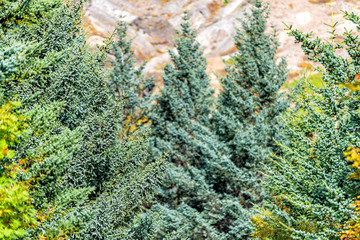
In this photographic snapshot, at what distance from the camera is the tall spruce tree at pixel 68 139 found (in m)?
7.04

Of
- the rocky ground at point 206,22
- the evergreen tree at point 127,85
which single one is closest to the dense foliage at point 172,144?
the evergreen tree at point 127,85

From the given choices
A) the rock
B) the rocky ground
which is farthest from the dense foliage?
the rock

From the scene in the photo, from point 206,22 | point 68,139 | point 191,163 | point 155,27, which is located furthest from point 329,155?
point 155,27

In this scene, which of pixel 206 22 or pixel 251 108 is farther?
pixel 206 22

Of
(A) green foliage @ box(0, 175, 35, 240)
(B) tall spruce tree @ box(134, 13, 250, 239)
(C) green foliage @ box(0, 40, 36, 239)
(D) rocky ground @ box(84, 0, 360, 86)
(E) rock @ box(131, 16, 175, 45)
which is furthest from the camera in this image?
(E) rock @ box(131, 16, 175, 45)

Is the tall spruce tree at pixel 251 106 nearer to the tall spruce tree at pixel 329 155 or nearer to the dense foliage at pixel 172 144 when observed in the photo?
A: the dense foliage at pixel 172 144

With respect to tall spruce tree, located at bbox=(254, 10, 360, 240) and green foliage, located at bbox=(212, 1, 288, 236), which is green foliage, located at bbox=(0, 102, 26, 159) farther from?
green foliage, located at bbox=(212, 1, 288, 236)

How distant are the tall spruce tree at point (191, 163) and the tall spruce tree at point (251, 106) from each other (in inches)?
29.3

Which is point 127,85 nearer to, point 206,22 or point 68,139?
point 68,139

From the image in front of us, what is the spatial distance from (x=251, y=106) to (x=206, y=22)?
40.8 metres

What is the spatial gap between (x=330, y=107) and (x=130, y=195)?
18.6 feet

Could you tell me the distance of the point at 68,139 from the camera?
721 cm

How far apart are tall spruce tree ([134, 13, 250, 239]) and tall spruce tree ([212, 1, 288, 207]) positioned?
2.44 ft

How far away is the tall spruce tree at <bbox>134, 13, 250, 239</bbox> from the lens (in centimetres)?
1482
